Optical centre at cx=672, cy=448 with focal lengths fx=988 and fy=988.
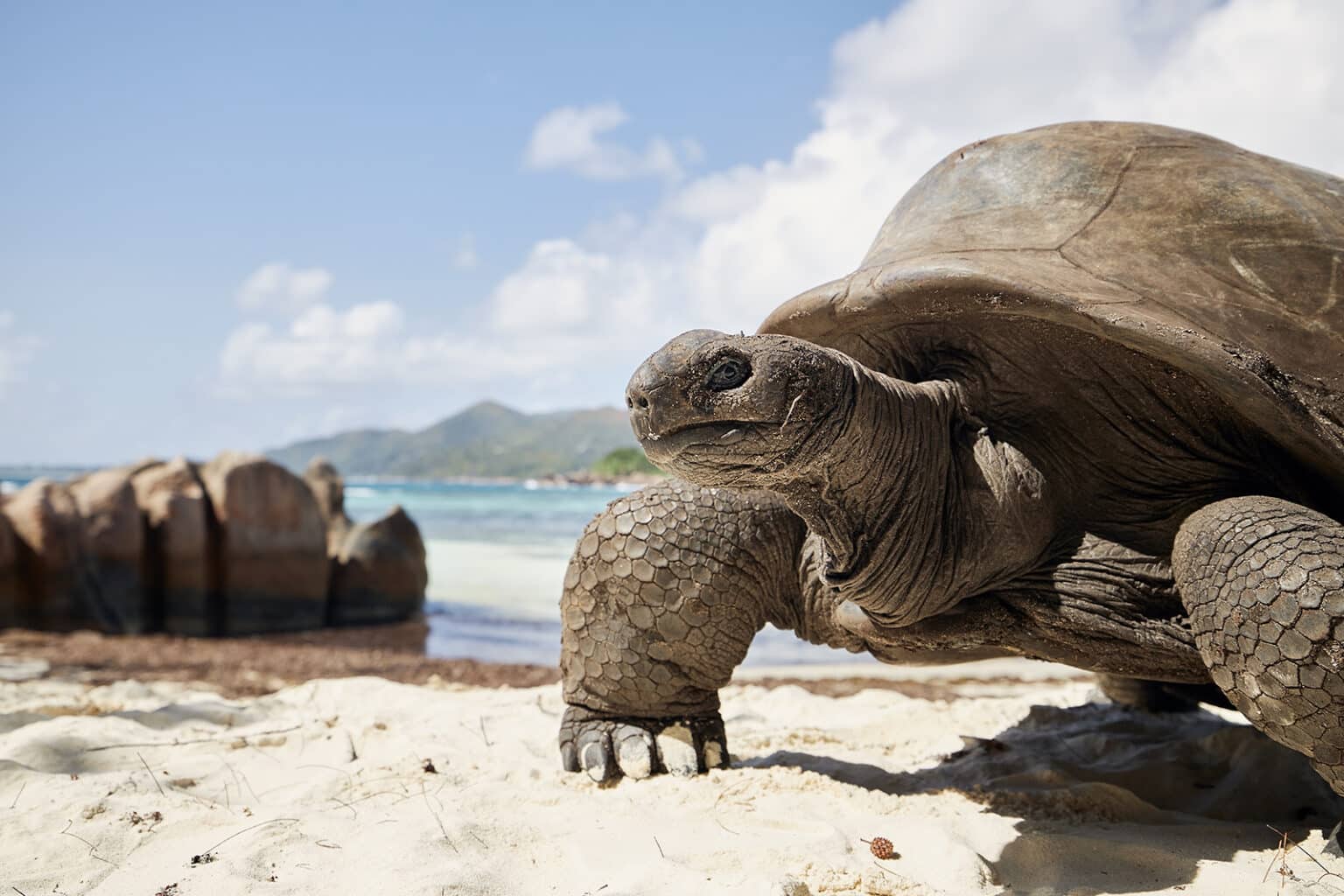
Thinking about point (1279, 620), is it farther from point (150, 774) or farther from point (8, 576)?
point (8, 576)

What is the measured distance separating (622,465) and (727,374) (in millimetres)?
58592

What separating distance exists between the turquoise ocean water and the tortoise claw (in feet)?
21.4

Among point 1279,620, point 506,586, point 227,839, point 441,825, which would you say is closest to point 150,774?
point 227,839

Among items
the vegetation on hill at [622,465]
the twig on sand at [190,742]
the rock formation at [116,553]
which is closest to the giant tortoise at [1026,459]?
the twig on sand at [190,742]

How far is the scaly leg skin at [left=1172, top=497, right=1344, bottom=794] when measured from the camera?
2.26 m

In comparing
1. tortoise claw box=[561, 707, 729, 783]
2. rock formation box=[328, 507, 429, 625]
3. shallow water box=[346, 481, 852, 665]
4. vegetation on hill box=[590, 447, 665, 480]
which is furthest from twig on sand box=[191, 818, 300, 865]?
vegetation on hill box=[590, 447, 665, 480]

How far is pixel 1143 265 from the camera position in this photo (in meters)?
2.98

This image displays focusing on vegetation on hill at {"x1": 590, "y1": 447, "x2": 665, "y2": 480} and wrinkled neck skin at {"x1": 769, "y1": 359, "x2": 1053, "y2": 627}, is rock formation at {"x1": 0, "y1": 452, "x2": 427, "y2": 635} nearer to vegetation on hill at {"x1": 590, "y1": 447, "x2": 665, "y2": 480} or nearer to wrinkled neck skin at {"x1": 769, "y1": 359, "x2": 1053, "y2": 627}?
wrinkled neck skin at {"x1": 769, "y1": 359, "x2": 1053, "y2": 627}

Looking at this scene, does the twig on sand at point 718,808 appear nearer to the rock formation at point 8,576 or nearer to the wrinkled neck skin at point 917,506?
the wrinkled neck skin at point 917,506

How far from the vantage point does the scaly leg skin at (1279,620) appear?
2264 mm

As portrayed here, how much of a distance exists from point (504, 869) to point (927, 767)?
1.96 meters

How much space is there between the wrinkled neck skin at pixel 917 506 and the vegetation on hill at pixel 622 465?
51936 millimetres

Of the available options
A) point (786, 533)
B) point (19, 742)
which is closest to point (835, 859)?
point (786, 533)

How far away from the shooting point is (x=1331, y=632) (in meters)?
2.24
